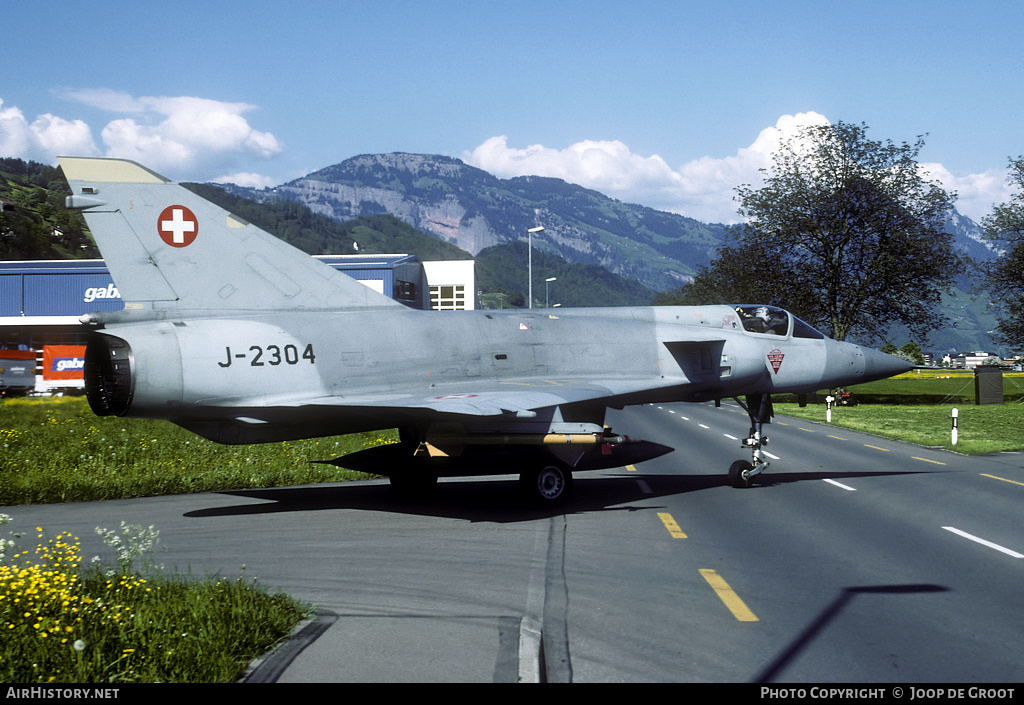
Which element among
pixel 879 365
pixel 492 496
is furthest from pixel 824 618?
pixel 879 365

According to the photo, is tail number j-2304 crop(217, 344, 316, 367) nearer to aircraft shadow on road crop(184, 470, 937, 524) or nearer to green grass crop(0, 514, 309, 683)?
aircraft shadow on road crop(184, 470, 937, 524)

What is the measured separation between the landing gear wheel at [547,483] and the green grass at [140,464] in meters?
5.21

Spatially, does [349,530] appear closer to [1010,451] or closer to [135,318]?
[135,318]

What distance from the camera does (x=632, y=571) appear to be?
9094 millimetres

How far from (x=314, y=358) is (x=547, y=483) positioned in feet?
13.7

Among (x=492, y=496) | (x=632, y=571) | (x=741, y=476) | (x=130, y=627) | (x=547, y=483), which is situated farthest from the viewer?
(x=741, y=476)

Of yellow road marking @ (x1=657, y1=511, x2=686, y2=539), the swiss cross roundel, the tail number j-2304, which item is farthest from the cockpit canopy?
the swiss cross roundel

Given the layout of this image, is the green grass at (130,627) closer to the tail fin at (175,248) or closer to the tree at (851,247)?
the tail fin at (175,248)

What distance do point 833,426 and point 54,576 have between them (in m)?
29.2

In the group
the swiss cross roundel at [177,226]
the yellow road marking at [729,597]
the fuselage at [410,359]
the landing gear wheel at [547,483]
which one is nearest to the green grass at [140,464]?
the fuselage at [410,359]

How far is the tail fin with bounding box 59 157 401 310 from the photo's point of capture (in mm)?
12594

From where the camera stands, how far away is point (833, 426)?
31.2m

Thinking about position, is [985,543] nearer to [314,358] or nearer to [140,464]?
[314,358]

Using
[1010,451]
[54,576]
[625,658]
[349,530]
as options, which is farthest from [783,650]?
[1010,451]
